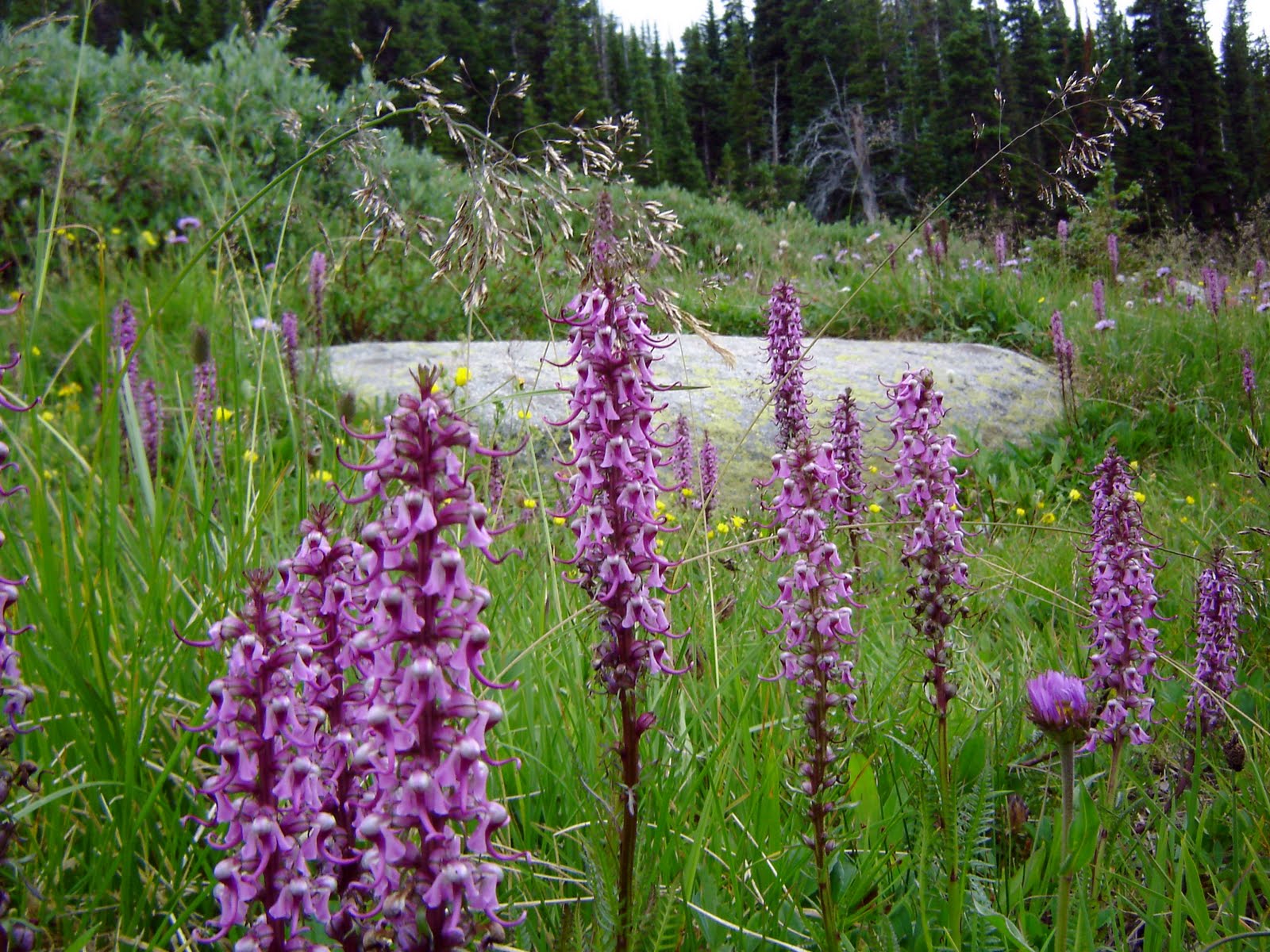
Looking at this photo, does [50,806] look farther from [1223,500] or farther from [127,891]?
[1223,500]

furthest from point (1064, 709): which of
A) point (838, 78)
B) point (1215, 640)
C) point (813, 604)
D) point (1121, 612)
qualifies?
point (838, 78)

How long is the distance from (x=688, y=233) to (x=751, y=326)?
10181 mm

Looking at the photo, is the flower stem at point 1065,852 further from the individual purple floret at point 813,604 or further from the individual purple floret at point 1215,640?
the individual purple floret at point 1215,640

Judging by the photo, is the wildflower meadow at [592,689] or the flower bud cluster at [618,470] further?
the flower bud cluster at [618,470]

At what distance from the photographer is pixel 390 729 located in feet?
3.10

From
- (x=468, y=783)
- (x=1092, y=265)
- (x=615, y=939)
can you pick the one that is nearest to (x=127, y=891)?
(x=615, y=939)

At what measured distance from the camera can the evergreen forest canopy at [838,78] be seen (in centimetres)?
3716

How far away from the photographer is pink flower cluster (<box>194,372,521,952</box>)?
3.11 feet

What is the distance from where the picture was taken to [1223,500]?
4633mm

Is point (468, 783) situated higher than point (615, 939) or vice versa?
point (468, 783)

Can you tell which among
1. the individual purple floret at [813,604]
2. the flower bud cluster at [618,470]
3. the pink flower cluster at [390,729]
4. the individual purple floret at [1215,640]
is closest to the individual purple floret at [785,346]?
the individual purple floret at [1215,640]

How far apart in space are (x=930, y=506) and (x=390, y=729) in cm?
164

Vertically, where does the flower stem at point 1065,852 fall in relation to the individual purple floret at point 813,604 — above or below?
below

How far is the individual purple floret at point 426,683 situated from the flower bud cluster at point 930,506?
1.50m
